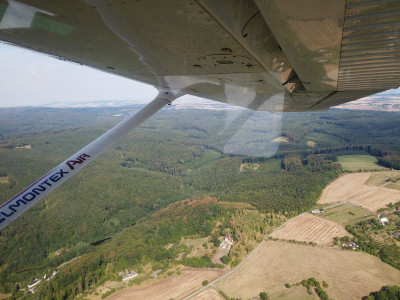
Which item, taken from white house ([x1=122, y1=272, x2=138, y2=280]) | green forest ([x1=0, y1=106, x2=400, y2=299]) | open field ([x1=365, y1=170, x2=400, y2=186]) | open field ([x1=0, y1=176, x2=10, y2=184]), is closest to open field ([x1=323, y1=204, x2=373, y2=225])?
green forest ([x1=0, y1=106, x2=400, y2=299])

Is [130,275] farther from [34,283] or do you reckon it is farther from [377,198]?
[377,198]

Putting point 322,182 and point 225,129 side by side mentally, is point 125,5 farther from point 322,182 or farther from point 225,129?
point 225,129

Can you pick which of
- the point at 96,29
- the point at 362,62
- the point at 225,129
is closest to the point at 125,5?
the point at 96,29

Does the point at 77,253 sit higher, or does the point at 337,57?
the point at 337,57

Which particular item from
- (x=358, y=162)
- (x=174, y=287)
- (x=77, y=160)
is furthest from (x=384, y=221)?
(x=77, y=160)

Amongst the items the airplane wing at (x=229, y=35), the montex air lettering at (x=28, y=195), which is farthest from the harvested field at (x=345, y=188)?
the montex air lettering at (x=28, y=195)

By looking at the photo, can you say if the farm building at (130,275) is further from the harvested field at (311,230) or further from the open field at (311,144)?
the open field at (311,144)
